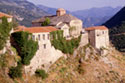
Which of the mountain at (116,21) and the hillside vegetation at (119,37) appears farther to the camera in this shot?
the mountain at (116,21)

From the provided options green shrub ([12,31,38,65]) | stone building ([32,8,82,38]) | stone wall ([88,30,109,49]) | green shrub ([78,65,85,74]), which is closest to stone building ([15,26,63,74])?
green shrub ([12,31,38,65])

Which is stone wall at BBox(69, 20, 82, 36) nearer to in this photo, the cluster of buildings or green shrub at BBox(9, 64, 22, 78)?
the cluster of buildings

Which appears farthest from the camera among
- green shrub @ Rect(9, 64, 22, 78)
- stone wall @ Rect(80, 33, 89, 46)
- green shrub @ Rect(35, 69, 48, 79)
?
stone wall @ Rect(80, 33, 89, 46)

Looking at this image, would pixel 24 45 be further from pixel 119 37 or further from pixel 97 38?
pixel 119 37

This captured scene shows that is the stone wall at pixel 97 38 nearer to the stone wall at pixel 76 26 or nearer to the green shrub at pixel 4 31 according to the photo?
the stone wall at pixel 76 26

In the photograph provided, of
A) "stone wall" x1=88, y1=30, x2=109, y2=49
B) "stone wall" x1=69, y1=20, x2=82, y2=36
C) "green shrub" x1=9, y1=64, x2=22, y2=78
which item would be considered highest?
"stone wall" x1=69, y1=20, x2=82, y2=36

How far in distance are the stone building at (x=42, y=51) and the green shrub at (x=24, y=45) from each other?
1.40 metres

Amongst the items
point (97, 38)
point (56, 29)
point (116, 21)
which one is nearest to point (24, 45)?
point (56, 29)

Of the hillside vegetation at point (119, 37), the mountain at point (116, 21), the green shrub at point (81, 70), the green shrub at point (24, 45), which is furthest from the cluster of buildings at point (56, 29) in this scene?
the mountain at point (116, 21)

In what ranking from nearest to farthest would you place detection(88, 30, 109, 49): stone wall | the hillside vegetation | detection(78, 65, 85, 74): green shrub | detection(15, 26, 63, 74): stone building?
detection(15, 26, 63, 74): stone building
detection(78, 65, 85, 74): green shrub
detection(88, 30, 109, 49): stone wall
the hillside vegetation

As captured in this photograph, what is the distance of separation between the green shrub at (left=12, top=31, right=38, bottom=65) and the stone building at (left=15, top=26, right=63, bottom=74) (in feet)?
4.60

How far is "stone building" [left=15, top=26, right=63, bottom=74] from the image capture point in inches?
1575

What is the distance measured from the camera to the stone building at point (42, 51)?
40.0 metres

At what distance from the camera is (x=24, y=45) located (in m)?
37.7
